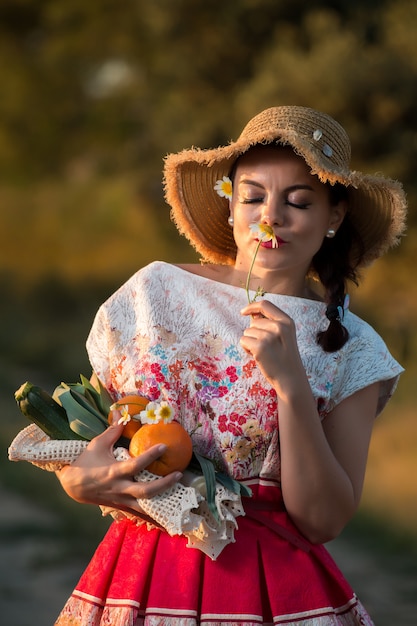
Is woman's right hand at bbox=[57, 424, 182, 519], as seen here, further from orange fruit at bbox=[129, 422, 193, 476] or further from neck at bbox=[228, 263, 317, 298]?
neck at bbox=[228, 263, 317, 298]

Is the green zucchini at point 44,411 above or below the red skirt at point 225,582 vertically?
above

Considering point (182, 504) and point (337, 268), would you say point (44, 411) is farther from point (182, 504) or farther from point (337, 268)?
point (337, 268)

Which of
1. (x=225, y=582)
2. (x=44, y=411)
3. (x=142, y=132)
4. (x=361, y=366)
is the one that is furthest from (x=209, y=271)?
(x=142, y=132)

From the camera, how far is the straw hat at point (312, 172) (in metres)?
1.93

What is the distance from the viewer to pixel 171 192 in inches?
85.4

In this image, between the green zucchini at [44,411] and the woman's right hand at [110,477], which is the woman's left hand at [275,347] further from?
the green zucchini at [44,411]

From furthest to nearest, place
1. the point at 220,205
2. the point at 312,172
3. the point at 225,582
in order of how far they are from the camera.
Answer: the point at 220,205
the point at 312,172
the point at 225,582

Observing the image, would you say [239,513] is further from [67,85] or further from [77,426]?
[67,85]

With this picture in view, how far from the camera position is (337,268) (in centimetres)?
206

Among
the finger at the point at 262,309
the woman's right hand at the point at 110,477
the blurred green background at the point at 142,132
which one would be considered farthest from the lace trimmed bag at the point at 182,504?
the blurred green background at the point at 142,132

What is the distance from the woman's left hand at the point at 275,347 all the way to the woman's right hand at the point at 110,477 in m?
0.22

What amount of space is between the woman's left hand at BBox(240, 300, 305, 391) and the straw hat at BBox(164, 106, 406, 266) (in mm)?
305

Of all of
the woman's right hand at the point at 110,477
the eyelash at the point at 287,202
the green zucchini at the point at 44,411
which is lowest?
the woman's right hand at the point at 110,477

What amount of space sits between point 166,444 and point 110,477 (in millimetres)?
110
